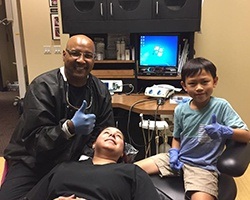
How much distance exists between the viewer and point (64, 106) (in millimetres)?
1665

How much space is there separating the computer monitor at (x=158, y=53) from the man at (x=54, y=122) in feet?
3.17

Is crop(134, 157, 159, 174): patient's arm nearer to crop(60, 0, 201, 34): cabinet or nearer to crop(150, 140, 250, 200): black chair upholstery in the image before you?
crop(150, 140, 250, 200): black chair upholstery

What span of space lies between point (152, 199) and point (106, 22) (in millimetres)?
1595

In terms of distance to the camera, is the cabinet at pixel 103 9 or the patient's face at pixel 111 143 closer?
the patient's face at pixel 111 143

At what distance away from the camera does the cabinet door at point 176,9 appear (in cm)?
238

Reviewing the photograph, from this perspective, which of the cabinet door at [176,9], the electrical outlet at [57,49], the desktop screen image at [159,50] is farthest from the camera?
the electrical outlet at [57,49]

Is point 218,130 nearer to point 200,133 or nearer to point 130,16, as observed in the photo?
point 200,133

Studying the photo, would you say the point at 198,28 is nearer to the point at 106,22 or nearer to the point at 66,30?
the point at 106,22

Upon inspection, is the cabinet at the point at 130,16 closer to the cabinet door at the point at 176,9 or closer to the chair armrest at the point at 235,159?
the cabinet door at the point at 176,9

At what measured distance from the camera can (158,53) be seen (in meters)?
2.61

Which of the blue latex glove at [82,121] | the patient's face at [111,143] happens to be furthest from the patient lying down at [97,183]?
the blue latex glove at [82,121]

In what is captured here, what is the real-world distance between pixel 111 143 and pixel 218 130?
1.77ft

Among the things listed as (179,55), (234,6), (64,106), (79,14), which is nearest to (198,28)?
(179,55)

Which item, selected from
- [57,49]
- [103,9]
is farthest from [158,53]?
[57,49]
